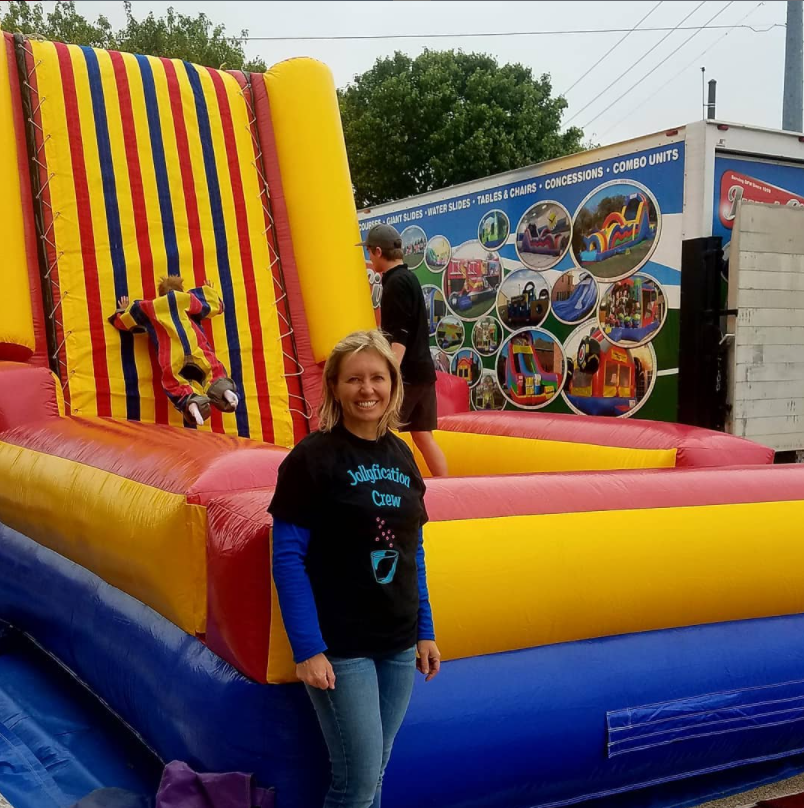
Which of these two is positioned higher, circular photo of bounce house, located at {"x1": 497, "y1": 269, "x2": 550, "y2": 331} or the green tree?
the green tree

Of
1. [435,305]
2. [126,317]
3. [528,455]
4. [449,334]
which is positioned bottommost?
Result: [528,455]

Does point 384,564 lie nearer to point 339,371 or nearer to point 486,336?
point 339,371

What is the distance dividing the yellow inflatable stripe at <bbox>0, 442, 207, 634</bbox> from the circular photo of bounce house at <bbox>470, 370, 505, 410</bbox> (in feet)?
12.3

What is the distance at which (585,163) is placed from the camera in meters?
5.10

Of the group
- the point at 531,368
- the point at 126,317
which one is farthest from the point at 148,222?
the point at 531,368

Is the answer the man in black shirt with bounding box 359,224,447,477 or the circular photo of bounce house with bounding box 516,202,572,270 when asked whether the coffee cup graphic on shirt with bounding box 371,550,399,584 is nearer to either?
the man in black shirt with bounding box 359,224,447,477

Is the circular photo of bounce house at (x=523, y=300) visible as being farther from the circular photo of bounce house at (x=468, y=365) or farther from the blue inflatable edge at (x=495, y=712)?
the blue inflatable edge at (x=495, y=712)

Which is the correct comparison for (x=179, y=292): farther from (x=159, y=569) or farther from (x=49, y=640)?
(x=159, y=569)

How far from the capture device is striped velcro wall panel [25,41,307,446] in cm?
360

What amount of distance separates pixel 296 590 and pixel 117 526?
2.69 feet

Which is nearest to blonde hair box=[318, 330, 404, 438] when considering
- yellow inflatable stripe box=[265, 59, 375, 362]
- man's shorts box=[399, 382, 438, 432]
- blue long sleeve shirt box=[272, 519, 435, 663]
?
blue long sleeve shirt box=[272, 519, 435, 663]

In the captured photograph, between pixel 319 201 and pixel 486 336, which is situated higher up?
pixel 319 201

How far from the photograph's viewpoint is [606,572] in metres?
2.07

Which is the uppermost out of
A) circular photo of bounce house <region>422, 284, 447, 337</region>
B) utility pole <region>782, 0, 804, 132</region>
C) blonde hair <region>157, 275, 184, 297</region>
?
utility pole <region>782, 0, 804, 132</region>
